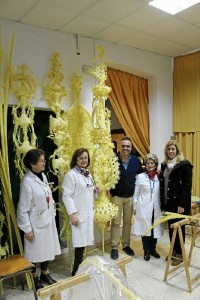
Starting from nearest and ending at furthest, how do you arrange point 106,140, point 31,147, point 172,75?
point 31,147
point 106,140
point 172,75

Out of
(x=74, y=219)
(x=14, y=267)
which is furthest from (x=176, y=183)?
(x=14, y=267)

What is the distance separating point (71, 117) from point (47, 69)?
1.94ft

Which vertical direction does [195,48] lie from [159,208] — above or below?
above

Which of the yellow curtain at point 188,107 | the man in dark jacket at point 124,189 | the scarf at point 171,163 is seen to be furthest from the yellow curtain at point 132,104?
the scarf at point 171,163

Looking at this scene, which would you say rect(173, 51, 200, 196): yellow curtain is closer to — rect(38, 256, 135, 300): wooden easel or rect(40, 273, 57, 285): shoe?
rect(40, 273, 57, 285): shoe

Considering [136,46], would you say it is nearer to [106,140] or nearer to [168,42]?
[168,42]

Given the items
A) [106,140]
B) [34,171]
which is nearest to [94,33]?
[106,140]

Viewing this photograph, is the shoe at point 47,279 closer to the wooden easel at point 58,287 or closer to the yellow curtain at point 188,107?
the wooden easel at point 58,287

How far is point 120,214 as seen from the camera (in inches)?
134

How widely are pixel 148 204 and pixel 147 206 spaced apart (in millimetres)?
25

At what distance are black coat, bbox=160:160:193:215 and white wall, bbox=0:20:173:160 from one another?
4.26 ft

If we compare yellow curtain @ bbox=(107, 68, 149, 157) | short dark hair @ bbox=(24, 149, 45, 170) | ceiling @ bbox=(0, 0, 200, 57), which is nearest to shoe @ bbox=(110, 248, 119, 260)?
short dark hair @ bbox=(24, 149, 45, 170)

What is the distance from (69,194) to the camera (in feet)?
8.86

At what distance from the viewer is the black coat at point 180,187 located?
9.86 feet
